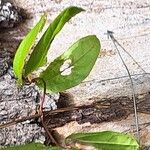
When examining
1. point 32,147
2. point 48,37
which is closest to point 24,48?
point 48,37

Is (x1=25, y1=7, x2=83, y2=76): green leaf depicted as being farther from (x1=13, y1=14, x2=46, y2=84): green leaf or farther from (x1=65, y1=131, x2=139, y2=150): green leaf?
(x1=65, y1=131, x2=139, y2=150): green leaf

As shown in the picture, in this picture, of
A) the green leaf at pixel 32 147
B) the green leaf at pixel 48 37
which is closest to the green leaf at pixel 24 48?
the green leaf at pixel 48 37

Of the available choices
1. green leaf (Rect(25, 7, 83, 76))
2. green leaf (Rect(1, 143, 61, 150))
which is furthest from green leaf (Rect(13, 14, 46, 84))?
green leaf (Rect(1, 143, 61, 150))

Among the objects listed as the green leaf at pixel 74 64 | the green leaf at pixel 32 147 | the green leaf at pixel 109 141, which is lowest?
the green leaf at pixel 32 147

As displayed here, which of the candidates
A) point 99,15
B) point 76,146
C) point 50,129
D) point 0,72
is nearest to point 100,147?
point 76,146

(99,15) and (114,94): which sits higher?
(99,15)

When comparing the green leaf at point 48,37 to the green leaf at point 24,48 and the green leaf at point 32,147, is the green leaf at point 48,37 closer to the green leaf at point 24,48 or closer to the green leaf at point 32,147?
the green leaf at point 24,48

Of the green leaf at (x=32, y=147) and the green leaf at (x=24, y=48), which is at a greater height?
the green leaf at (x=24, y=48)

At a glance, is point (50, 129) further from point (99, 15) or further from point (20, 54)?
point (99, 15)
